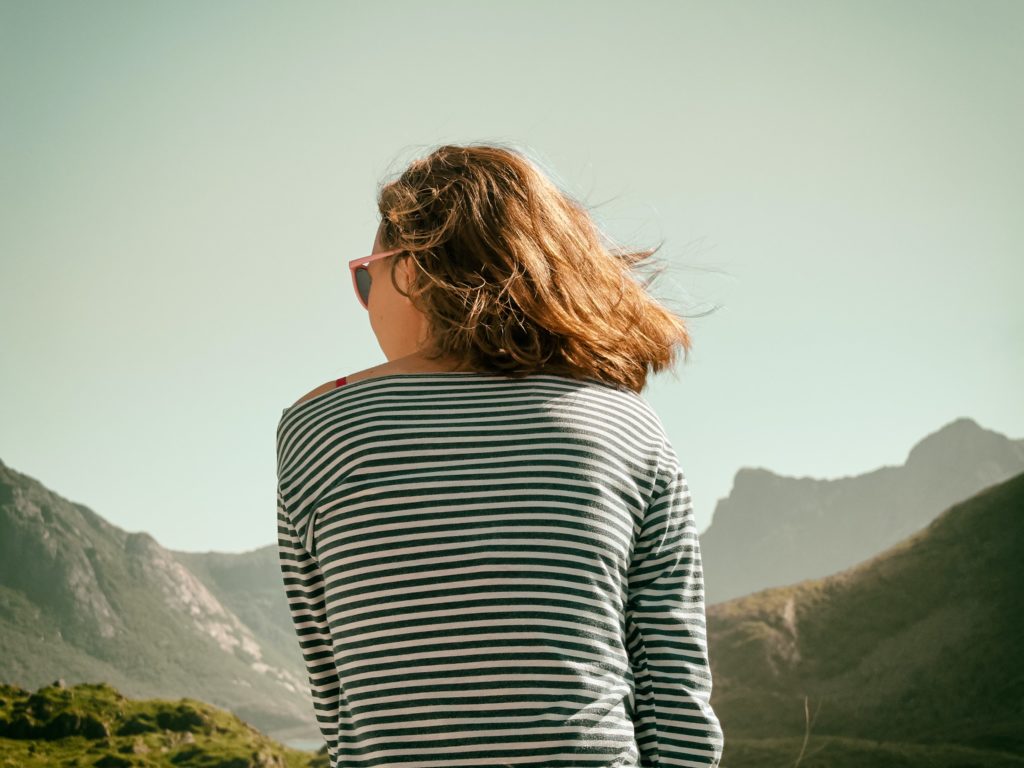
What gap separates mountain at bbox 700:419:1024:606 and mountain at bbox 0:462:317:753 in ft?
41.7

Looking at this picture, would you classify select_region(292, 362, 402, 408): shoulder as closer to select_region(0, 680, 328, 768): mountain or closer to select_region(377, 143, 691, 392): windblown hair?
select_region(377, 143, 691, 392): windblown hair

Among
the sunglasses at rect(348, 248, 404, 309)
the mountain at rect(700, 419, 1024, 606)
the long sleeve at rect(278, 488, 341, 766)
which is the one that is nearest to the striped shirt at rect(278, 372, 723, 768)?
the long sleeve at rect(278, 488, 341, 766)

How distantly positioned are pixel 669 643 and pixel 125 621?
17.7m

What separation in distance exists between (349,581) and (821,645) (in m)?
8.65

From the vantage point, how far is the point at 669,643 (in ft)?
3.36

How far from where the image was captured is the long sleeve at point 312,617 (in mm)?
995

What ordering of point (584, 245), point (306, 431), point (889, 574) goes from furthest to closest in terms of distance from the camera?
point (889, 574) < point (584, 245) < point (306, 431)

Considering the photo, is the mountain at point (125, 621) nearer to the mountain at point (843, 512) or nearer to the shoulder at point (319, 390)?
the shoulder at point (319, 390)

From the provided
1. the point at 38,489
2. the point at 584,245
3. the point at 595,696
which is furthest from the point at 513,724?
the point at 38,489

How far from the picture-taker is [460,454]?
93 centimetres

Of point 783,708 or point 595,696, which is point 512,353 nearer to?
point 595,696

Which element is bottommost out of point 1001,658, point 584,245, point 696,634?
point 1001,658

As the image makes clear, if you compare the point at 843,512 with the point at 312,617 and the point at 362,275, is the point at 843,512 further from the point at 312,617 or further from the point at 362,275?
the point at 312,617

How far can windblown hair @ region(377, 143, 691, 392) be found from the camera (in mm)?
1062
